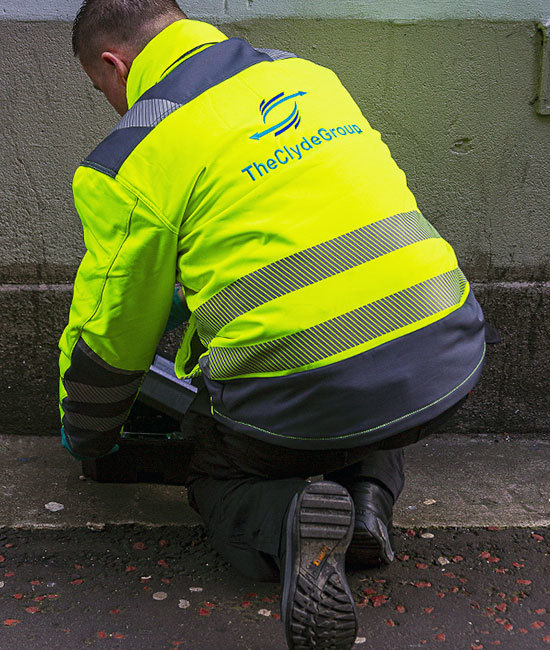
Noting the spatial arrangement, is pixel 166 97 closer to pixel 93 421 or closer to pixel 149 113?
pixel 149 113

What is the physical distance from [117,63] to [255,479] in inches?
46.2

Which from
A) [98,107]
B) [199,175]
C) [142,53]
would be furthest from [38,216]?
[199,175]

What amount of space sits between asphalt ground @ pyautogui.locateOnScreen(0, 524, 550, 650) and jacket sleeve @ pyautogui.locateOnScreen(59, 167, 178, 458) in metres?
0.47

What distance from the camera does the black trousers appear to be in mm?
1966

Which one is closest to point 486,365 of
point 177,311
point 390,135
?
point 390,135

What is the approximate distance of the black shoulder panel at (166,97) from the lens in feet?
5.96

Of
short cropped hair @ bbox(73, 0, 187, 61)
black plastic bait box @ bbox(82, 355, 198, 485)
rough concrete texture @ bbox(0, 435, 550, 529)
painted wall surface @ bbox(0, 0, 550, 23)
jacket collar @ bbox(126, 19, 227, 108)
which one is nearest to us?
jacket collar @ bbox(126, 19, 227, 108)

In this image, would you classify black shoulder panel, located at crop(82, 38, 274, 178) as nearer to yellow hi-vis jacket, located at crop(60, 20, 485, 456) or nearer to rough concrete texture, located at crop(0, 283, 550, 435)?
yellow hi-vis jacket, located at crop(60, 20, 485, 456)

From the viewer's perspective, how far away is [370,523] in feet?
6.87

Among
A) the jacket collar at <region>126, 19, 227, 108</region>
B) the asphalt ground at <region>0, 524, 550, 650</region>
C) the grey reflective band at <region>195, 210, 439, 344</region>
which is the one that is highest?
the jacket collar at <region>126, 19, 227, 108</region>

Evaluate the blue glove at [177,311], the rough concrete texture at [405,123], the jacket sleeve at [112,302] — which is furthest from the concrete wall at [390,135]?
the jacket sleeve at [112,302]

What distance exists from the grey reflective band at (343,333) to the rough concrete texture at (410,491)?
40.9 inches

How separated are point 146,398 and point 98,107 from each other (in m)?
1.31

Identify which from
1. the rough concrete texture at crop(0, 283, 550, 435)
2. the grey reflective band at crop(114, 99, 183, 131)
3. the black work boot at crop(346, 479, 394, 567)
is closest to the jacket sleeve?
the grey reflective band at crop(114, 99, 183, 131)
